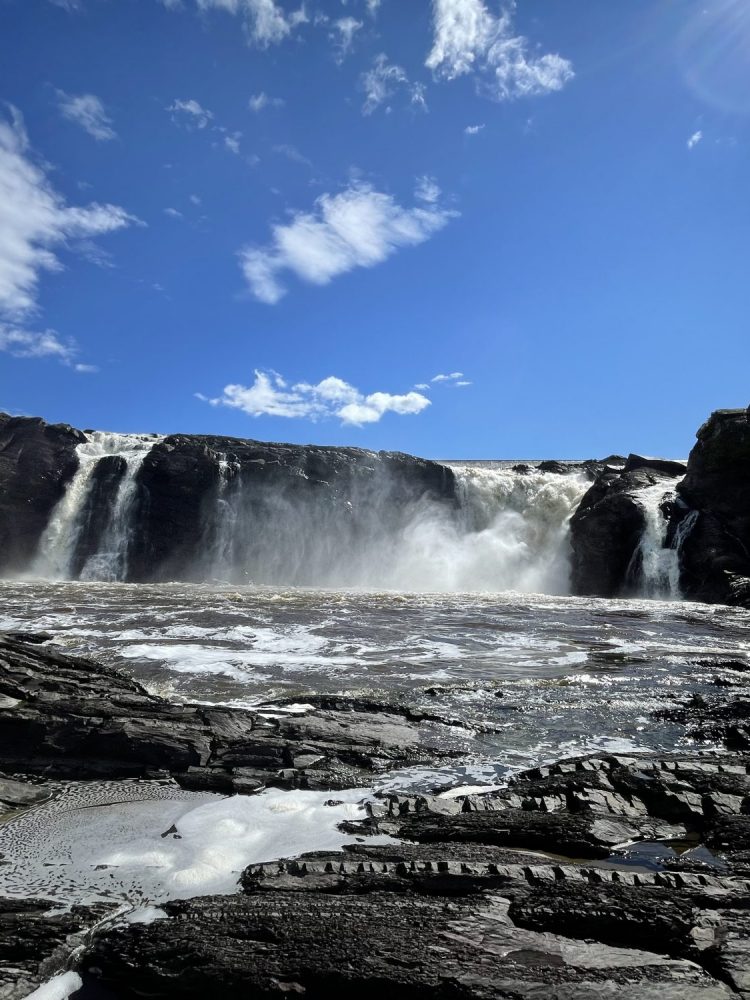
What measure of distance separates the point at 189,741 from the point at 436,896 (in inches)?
185

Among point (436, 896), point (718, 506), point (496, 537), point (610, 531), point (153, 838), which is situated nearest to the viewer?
point (436, 896)

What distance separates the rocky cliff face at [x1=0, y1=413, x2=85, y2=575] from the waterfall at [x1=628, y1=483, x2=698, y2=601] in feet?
142

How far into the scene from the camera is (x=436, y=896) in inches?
178

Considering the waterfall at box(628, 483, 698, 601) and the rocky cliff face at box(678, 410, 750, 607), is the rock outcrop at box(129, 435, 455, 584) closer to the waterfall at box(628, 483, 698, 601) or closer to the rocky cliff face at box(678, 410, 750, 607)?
the waterfall at box(628, 483, 698, 601)

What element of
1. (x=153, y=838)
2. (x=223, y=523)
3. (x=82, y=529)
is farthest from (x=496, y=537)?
(x=153, y=838)

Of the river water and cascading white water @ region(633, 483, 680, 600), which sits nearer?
the river water

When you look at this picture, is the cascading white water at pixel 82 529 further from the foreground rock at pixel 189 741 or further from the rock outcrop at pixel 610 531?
the foreground rock at pixel 189 741

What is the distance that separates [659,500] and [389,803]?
129ft

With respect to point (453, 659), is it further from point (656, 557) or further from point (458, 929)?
point (656, 557)

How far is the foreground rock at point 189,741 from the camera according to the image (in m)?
7.60

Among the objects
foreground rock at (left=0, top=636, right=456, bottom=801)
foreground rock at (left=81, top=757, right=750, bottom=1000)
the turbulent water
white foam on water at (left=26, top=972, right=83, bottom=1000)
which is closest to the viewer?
foreground rock at (left=81, top=757, right=750, bottom=1000)

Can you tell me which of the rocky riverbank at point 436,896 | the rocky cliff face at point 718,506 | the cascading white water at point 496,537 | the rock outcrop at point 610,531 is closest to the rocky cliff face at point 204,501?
the cascading white water at point 496,537

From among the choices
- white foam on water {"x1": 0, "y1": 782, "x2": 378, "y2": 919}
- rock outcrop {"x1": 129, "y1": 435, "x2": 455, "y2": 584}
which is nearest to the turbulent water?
white foam on water {"x1": 0, "y1": 782, "x2": 378, "y2": 919}

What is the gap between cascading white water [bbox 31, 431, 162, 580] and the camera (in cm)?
4706
